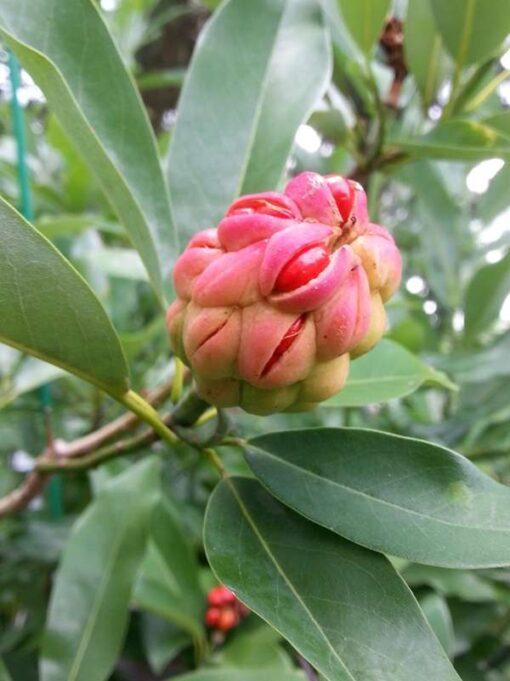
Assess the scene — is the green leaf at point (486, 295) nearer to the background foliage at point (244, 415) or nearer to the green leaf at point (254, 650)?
the background foliage at point (244, 415)

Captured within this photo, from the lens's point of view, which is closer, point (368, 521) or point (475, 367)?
point (368, 521)

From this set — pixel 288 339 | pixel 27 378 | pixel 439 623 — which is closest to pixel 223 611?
pixel 439 623

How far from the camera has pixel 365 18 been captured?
92 cm

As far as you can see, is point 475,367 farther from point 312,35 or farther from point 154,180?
point 154,180

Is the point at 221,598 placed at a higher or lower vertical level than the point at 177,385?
lower

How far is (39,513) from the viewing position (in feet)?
4.31

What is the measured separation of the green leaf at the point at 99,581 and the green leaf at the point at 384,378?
0.38m

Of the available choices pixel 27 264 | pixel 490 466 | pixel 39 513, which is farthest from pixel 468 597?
pixel 27 264

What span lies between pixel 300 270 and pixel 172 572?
845 mm

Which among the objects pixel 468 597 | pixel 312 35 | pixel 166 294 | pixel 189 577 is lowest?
pixel 468 597

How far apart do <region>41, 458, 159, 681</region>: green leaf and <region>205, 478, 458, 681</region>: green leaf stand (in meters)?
0.43

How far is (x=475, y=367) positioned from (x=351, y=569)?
2.40ft

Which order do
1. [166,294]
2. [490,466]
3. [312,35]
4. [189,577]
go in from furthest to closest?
[490,466] < [189,577] < [312,35] < [166,294]

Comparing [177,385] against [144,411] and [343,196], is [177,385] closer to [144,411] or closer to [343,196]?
Result: [144,411]
